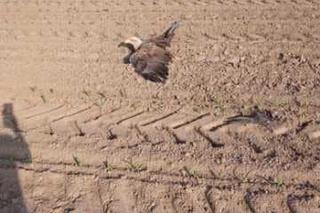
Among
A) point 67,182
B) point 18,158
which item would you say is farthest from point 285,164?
point 18,158

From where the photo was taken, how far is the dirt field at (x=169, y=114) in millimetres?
4375

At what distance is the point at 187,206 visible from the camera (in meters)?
4.21

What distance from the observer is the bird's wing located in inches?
239

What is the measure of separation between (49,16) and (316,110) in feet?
15.6

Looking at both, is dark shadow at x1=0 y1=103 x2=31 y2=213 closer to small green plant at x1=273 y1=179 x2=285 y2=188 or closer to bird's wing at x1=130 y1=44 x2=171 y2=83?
bird's wing at x1=130 y1=44 x2=171 y2=83

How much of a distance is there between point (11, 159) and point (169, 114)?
59.5 inches

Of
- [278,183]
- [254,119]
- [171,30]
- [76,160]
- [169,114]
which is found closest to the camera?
[278,183]

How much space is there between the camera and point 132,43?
666 centimetres

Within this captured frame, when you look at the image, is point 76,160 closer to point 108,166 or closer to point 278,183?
point 108,166

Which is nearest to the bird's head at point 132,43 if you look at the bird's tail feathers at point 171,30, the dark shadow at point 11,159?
the bird's tail feathers at point 171,30

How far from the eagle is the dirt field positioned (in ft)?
0.34

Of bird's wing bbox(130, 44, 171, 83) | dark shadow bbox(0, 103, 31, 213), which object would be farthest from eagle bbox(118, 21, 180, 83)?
dark shadow bbox(0, 103, 31, 213)

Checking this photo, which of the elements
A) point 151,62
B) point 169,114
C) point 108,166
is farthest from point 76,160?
point 151,62

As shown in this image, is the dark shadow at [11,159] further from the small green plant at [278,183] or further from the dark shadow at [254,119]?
the small green plant at [278,183]
